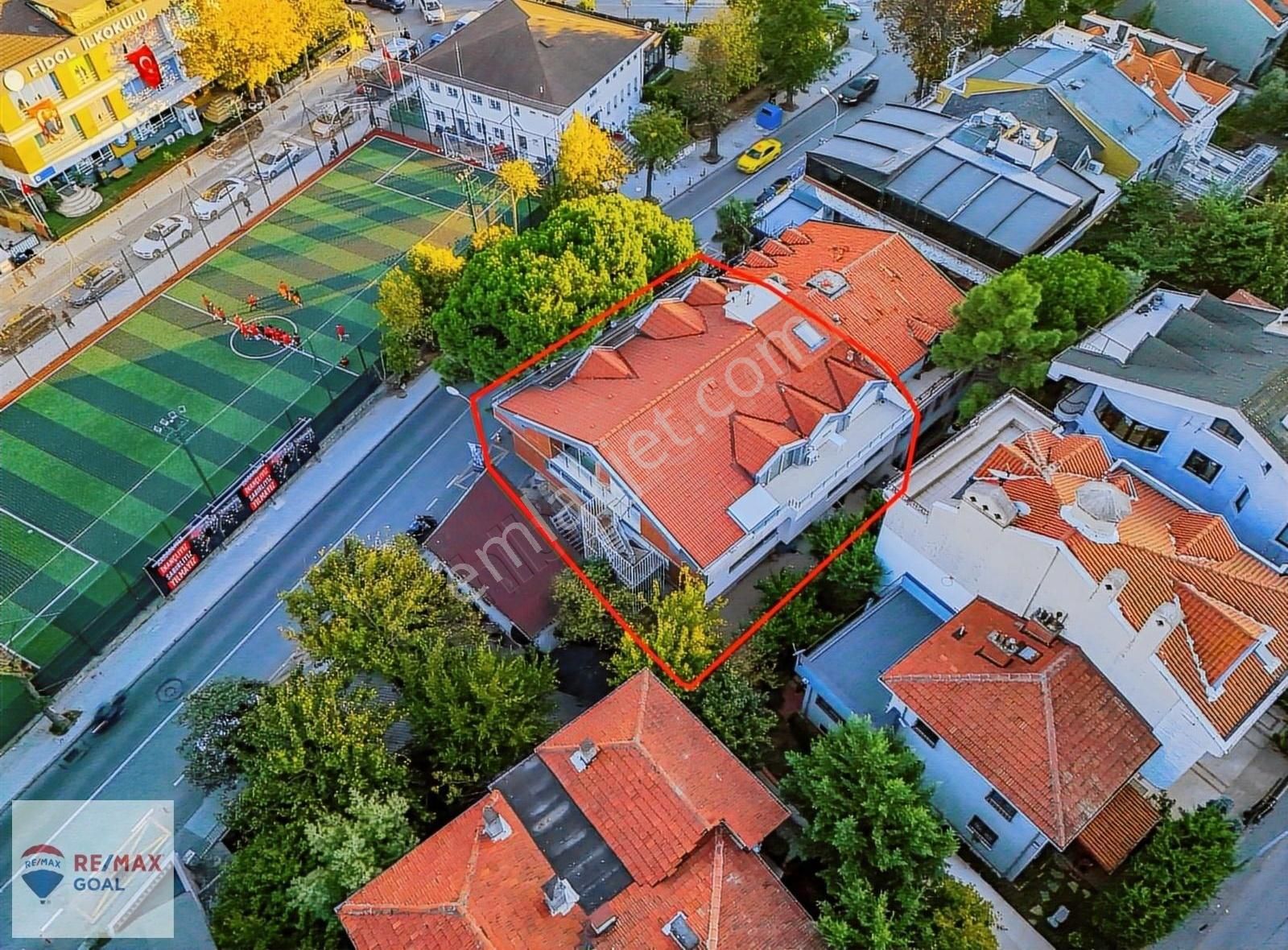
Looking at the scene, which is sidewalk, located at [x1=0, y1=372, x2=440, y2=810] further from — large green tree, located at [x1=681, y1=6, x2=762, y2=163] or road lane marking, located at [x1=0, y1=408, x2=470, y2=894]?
large green tree, located at [x1=681, y1=6, x2=762, y2=163]

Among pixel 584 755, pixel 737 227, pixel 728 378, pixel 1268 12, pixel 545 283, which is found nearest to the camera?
pixel 584 755

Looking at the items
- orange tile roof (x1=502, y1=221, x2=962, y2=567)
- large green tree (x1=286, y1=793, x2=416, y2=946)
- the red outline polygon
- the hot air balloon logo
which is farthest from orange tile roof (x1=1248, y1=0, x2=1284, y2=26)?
the hot air balloon logo

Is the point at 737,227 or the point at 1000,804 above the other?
the point at 737,227

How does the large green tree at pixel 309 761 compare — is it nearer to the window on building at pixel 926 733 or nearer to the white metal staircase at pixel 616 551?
the white metal staircase at pixel 616 551

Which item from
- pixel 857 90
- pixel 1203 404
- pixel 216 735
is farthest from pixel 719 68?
pixel 216 735

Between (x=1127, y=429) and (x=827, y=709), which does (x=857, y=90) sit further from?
(x=827, y=709)
